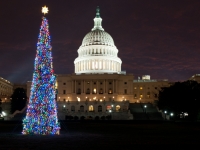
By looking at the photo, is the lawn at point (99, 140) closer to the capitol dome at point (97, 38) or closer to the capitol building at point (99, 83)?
the capitol building at point (99, 83)

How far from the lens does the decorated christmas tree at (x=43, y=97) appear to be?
3400cm

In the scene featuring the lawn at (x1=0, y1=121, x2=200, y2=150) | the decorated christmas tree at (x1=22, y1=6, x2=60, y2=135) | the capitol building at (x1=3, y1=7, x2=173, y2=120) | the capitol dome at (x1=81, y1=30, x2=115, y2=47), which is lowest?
the lawn at (x1=0, y1=121, x2=200, y2=150)

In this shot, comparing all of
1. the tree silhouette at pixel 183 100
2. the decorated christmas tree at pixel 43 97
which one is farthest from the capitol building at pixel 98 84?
the decorated christmas tree at pixel 43 97

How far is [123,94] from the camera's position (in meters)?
129

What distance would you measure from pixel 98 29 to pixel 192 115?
8084cm

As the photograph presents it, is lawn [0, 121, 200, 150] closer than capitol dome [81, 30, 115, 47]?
Yes

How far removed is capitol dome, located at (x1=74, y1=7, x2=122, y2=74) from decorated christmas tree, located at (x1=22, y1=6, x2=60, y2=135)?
103 m

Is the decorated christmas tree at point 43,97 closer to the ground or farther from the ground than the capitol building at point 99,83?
closer to the ground

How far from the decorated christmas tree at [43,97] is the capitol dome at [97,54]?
102533 mm

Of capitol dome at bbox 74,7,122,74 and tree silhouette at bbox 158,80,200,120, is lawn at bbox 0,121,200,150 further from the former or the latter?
capitol dome at bbox 74,7,122,74

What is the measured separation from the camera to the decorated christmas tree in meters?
34.0

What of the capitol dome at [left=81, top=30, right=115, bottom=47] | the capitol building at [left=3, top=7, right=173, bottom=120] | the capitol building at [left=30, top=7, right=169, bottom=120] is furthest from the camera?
the capitol dome at [left=81, top=30, right=115, bottom=47]

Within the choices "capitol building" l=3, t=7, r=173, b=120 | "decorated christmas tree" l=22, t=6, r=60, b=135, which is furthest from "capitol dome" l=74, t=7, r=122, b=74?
"decorated christmas tree" l=22, t=6, r=60, b=135

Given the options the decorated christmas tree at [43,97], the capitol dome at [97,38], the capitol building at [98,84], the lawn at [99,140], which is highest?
the capitol dome at [97,38]
